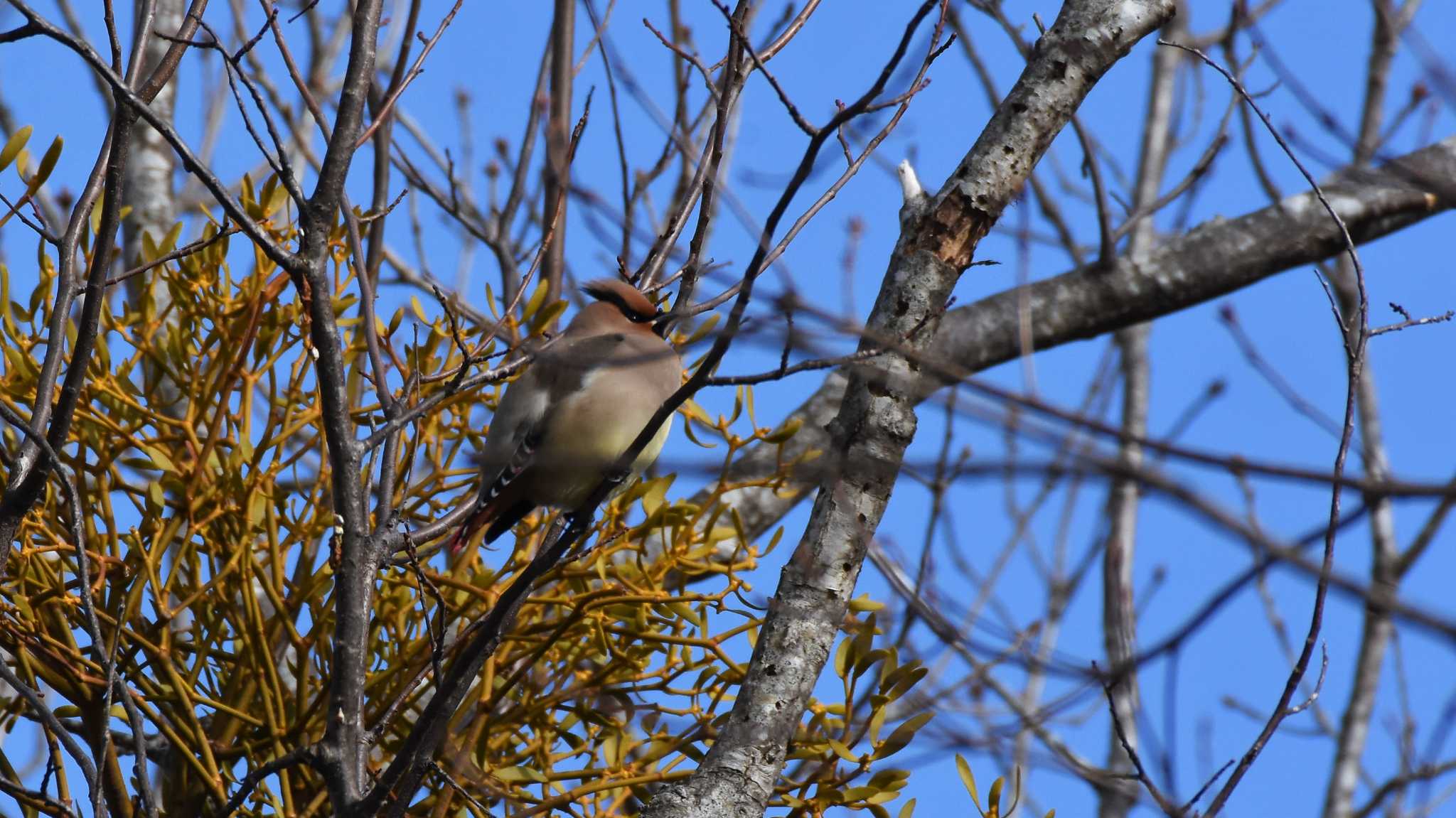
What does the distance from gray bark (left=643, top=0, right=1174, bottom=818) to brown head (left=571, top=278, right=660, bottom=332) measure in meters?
0.74

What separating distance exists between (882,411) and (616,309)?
0.92 metres

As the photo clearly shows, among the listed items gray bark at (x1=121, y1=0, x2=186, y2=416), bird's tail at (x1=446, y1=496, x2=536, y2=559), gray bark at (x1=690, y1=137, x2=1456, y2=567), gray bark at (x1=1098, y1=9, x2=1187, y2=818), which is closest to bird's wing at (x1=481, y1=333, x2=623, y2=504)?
bird's tail at (x1=446, y1=496, x2=536, y2=559)

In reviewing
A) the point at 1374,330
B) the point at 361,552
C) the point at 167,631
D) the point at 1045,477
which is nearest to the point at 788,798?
the point at 361,552

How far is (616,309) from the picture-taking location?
10.0 ft

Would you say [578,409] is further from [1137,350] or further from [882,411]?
[1137,350]

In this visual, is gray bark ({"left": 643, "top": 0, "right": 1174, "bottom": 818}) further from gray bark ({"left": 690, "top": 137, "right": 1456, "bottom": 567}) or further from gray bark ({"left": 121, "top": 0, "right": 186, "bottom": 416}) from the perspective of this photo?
gray bark ({"left": 121, "top": 0, "right": 186, "bottom": 416})

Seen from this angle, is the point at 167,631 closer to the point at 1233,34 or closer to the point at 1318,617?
the point at 1318,617

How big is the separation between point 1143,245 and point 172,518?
407 cm

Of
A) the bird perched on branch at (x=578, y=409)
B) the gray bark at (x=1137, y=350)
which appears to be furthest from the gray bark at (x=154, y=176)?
the gray bark at (x=1137, y=350)

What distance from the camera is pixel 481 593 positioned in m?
2.40

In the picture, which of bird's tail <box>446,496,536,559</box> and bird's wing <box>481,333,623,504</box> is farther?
bird's wing <box>481,333,623,504</box>

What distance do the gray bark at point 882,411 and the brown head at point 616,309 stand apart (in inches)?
29.2

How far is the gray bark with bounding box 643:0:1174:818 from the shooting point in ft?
6.98

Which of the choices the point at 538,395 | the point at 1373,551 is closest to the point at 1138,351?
the point at 1373,551
